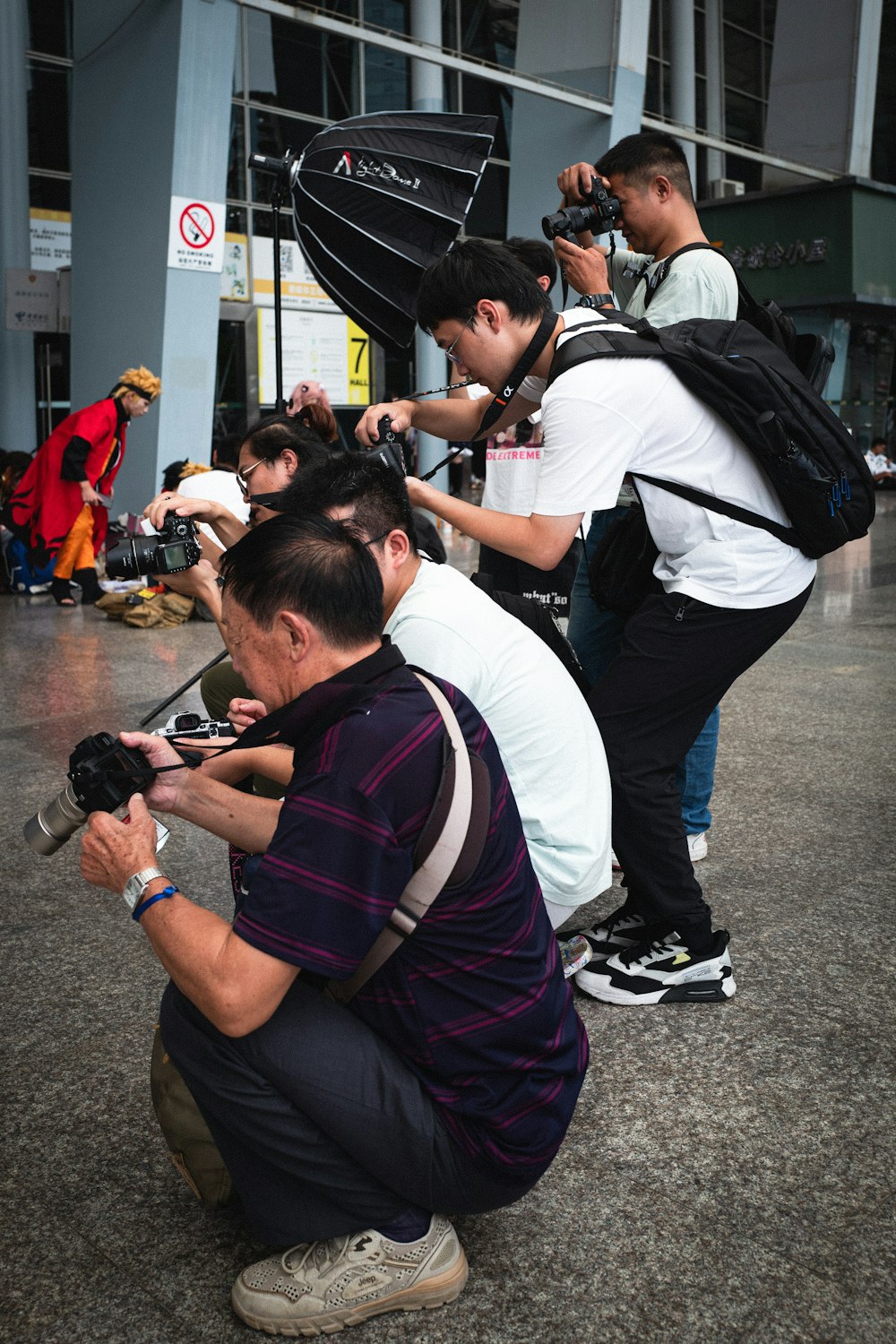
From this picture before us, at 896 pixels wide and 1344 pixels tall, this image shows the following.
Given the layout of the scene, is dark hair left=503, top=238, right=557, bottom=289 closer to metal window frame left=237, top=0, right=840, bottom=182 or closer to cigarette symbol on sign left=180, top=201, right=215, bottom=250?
cigarette symbol on sign left=180, top=201, right=215, bottom=250

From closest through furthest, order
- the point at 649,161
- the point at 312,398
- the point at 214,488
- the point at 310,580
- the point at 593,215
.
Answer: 1. the point at 310,580
2. the point at 649,161
3. the point at 593,215
4. the point at 312,398
5. the point at 214,488

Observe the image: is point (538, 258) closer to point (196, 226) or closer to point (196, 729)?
point (196, 729)

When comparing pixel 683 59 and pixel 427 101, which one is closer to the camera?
pixel 427 101

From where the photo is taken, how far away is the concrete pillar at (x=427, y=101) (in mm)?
14523

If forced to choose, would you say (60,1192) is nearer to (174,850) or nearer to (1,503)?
(174,850)

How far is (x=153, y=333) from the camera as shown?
34.6ft

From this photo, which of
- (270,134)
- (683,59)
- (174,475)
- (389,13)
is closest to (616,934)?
(174,475)

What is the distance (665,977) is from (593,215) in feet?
6.64

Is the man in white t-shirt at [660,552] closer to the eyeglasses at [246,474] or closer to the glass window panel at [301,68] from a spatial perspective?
the eyeglasses at [246,474]

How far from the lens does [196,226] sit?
10.5 meters

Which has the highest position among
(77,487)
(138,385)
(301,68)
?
(301,68)

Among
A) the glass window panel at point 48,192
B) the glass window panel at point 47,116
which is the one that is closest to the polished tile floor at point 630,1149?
the glass window panel at point 48,192

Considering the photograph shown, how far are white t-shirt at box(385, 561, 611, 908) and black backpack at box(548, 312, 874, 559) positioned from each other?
56cm

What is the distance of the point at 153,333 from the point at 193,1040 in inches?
386
